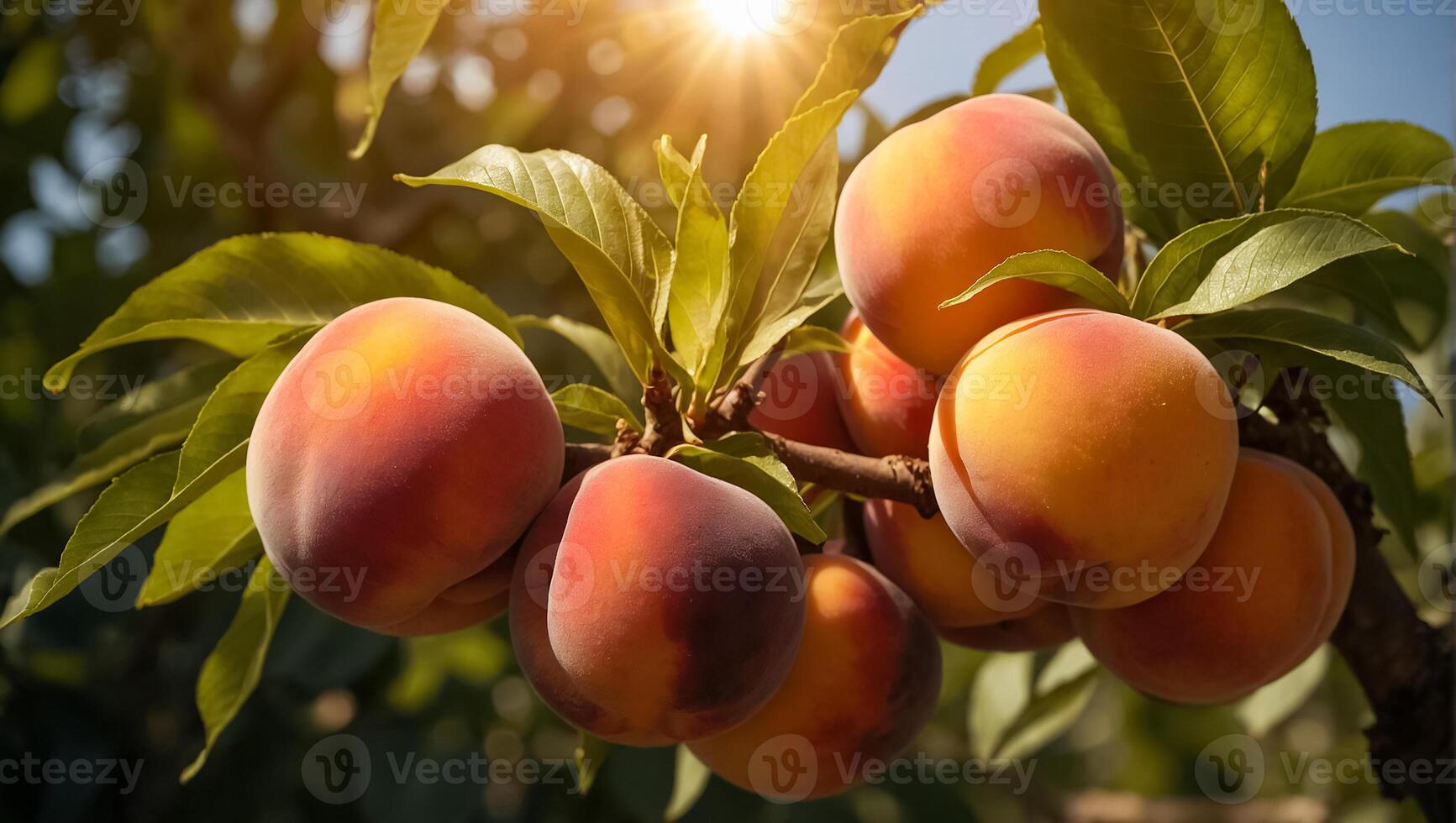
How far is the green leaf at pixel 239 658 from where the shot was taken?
884 mm

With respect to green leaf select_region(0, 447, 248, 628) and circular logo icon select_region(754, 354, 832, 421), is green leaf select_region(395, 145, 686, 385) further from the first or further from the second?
green leaf select_region(0, 447, 248, 628)

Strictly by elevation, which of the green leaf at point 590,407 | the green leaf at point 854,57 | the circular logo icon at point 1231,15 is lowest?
the green leaf at point 590,407

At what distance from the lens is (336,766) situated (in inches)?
65.6

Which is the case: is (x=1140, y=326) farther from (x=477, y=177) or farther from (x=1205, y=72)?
(x=477, y=177)

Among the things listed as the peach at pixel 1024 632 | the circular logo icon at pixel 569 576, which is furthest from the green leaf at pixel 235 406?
the peach at pixel 1024 632

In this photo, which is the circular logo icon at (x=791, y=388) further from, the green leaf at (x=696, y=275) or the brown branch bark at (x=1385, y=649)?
the brown branch bark at (x=1385, y=649)

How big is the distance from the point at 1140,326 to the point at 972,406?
13 cm

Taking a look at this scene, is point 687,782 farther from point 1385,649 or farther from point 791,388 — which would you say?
point 1385,649

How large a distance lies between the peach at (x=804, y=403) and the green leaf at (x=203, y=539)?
43 cm

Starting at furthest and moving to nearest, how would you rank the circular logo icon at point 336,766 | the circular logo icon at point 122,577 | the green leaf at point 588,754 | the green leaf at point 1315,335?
the circular logo icon at point 336,766, the circular logo icon at point 122,577, the green leaf at point 588,754, the green leaf at point 1315,335

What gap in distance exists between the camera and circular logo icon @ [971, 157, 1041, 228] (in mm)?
732

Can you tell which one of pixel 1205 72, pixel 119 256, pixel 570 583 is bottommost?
pixel 119 256

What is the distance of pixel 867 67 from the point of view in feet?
2.43

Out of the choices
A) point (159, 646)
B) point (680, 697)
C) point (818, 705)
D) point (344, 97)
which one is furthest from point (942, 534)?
point (344, 97)
